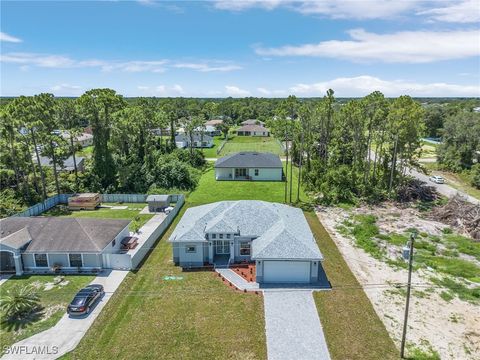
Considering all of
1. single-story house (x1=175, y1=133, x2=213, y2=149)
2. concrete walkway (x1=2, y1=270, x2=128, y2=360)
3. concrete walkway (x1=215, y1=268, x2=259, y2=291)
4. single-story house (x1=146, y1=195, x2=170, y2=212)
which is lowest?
concrete walkway (x1=2, y1=270, x2=128, y2=360)

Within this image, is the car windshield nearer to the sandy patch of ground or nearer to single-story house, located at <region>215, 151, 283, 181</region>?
the sandy patch of ground

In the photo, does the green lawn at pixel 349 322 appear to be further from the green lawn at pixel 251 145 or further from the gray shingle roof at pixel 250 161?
the green lawn at pixel 251 145

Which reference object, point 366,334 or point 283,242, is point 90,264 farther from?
point 366,334

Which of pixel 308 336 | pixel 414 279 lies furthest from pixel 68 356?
pixel 414 279

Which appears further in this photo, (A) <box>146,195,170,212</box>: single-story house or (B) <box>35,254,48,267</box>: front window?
(A) <box>146,195,170,212</box>: single-story house

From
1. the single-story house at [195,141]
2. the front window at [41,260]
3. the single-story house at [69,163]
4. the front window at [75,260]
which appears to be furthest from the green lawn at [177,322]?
the single-story house at [195,141]

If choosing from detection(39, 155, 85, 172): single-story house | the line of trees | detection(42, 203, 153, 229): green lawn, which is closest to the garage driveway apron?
detection(42, 203, 153, 229): green lawn

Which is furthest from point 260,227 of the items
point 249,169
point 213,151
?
point 213,151
